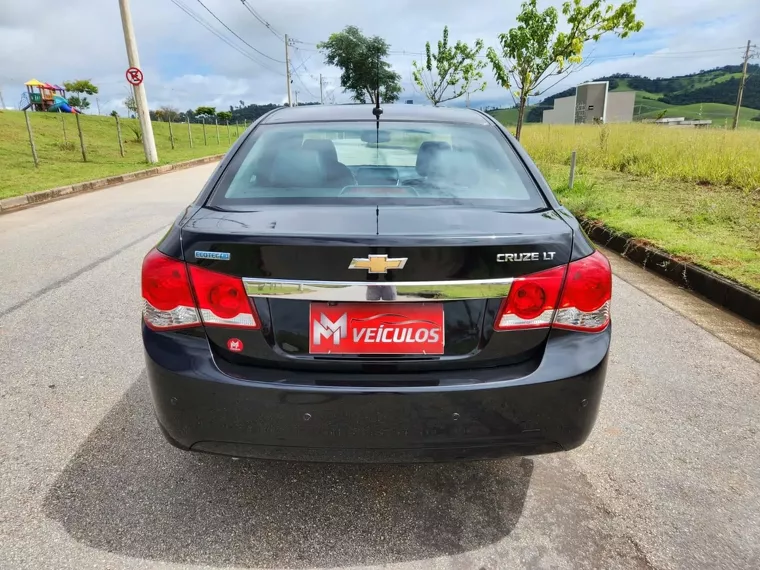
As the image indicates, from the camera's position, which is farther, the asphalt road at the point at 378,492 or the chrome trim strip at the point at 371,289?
the asphalt road at the point at 378,492

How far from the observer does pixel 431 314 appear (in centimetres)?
170

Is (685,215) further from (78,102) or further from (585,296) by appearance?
(78,102)

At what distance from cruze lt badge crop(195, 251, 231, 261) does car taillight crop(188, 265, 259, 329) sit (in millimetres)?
41

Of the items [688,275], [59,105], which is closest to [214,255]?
[688,275]

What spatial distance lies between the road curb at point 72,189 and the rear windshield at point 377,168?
344 inches

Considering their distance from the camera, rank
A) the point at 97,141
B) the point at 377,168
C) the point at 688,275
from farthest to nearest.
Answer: the point at 97,141 < the point at 688,275 < the point at 377,168

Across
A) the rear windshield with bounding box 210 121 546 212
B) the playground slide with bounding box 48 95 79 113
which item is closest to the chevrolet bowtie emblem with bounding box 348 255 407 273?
the rear windshield with bounding box 210 121 546 212

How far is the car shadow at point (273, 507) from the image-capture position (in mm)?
1844

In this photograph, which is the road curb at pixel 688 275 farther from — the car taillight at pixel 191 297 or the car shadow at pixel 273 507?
the car taillight at pixel 191 297

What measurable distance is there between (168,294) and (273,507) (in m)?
0.89

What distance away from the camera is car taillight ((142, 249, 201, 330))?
1.75m

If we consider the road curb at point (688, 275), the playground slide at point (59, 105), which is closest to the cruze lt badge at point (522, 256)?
the road curb at point (688, 275)

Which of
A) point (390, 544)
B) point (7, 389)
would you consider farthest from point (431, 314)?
point (7, 389)

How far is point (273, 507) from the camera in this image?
80.5 inches
